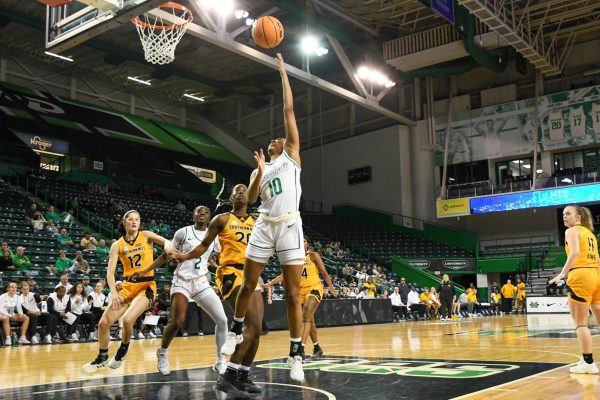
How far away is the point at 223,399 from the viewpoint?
5008 millimetres

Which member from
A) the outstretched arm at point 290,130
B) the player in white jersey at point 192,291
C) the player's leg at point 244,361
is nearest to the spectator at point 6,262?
the player in white jersey at point 192,291

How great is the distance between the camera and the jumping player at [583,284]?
6430mm

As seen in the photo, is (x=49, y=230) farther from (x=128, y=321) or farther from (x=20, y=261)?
(x=128, y=321)

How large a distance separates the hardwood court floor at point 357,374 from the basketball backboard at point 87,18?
560 centimetres

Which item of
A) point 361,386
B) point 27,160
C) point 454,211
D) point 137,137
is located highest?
point 137,137

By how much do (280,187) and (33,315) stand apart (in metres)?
10.2

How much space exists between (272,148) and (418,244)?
30.0 m

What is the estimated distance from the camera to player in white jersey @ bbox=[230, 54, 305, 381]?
506cm

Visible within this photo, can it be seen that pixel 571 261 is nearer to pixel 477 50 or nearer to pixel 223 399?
pixel 223 399

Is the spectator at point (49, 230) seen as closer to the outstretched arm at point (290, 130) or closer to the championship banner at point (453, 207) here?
the outstretched arm at point (290, 130)

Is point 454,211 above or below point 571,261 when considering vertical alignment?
above

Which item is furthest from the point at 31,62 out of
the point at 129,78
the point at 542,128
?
the point at 542,128

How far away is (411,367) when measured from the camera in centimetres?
722

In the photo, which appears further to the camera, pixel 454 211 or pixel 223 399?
pixel 454 211
